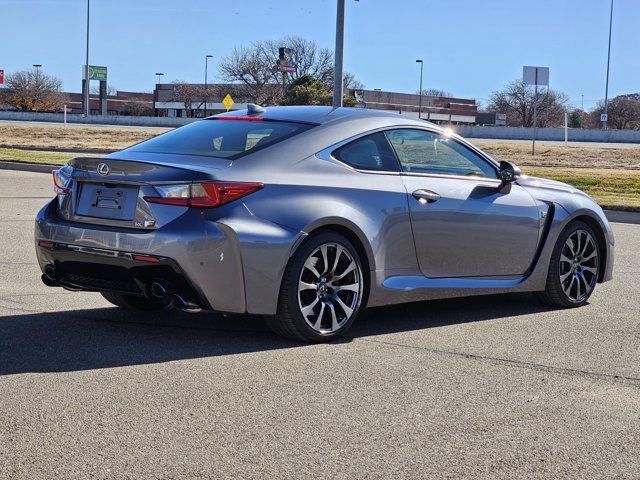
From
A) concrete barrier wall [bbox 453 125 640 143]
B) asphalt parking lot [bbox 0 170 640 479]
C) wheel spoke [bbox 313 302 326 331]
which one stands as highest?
concrete barrier wall [bbox 453 125 640 143]

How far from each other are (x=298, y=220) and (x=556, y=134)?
59770 millimetres

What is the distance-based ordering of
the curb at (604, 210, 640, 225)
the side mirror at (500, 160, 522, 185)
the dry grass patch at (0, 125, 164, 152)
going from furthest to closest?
the dry grass patch at (0, 125, 164, 152)
the curb at (604, 210, 640, 225)
the side mirror at (500, 160, 522, 185)

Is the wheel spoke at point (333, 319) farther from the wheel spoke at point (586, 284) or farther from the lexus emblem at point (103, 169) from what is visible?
the wheel spoke at point (586, 284)

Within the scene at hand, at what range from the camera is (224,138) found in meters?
6.50

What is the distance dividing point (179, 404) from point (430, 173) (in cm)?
294

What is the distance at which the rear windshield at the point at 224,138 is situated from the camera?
6289 mm

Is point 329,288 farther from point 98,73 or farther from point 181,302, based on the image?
point 98,73

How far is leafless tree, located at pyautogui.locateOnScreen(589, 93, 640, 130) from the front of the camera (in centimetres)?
9181

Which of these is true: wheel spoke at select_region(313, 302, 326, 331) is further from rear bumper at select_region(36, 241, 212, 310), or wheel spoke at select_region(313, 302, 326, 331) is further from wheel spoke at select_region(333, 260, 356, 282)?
rear bumper at select_region(36, 241, 212, 310)

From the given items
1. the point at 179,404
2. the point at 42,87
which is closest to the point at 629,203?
the point at 179,404

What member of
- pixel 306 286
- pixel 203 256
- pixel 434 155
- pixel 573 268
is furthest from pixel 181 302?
pixel 573 268

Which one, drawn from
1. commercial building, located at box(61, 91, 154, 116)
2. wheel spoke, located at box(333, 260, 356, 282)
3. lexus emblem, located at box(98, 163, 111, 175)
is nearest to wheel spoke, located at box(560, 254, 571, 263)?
wheel spoke, located at box(333, 260, 356, 282)

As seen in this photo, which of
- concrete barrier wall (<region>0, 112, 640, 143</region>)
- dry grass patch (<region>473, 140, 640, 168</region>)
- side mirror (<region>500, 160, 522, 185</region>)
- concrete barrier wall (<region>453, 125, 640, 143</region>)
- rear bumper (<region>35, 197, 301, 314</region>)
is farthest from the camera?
concrete barrier wall (<region>0, 112, 640, 143</region>)

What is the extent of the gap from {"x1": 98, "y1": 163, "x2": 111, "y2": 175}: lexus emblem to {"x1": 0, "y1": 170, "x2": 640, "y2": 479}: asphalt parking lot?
1040 mm
